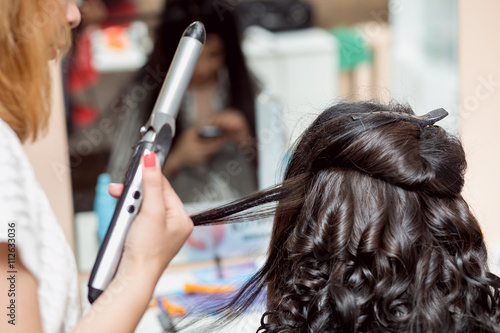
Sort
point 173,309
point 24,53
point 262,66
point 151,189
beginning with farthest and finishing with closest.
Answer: point 262,66, point 173,309, point 24,53, point 151,189

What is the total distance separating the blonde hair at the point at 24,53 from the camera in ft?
2.07

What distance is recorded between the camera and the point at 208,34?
1229 mm

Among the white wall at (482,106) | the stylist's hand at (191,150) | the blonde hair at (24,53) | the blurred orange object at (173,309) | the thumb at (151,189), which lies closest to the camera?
the thumb at (151,189)

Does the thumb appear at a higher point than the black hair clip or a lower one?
lower

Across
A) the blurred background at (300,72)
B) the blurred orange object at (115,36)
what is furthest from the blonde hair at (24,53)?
the blurred orange object at (115,36)

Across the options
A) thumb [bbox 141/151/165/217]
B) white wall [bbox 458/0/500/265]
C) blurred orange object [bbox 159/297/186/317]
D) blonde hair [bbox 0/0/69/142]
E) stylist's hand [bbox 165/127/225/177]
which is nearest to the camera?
thumb [bbox 141/151/165/217]

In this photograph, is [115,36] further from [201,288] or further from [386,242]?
[386,242]

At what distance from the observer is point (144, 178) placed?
505mm

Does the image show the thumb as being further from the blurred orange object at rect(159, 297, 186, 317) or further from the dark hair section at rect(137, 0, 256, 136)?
the dark hair section at rect(137, 0, 256, 136)

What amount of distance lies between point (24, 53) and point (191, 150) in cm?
64

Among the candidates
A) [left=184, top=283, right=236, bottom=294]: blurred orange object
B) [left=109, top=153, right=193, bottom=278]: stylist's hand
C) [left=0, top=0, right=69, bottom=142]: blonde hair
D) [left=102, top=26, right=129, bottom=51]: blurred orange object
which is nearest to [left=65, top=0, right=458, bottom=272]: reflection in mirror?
[left=102, top=26, right=129, bottom=51]: blurred orange object

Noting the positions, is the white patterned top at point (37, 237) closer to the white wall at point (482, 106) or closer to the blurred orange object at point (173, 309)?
the blurred orange object at point (173, 309)

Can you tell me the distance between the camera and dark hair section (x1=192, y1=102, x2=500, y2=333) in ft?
1.78

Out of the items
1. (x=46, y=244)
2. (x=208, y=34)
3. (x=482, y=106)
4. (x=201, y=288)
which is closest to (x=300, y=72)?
(x=208, y=34)
